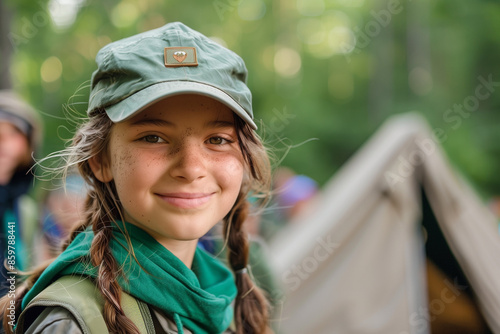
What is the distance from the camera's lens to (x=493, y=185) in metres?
14.8

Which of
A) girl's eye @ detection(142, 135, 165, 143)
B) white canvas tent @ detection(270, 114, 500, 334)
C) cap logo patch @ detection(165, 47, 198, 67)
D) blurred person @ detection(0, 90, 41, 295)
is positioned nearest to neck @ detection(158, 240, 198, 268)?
girl's eye @ detection(142, 135, 165, 143)

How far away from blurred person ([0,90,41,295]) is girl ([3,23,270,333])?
2.29 ft

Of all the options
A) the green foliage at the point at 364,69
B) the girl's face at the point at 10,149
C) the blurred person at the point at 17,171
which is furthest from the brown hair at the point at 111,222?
the green foliage at the point at 364,69

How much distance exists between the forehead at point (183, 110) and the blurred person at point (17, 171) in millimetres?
862

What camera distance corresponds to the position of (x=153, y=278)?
38.4 inches

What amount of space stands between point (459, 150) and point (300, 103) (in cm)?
523

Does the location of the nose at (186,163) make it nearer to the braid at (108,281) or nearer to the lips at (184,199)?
the lips at (184,199)

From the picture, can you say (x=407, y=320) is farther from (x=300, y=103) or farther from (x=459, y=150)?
(x=300, y=103)

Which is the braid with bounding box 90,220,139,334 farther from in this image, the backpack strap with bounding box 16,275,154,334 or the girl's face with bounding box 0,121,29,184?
the girl's face with bounding box 0,121,29,184

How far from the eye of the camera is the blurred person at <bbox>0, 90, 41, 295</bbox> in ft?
5.58

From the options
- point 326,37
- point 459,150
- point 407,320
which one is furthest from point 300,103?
point 407,320

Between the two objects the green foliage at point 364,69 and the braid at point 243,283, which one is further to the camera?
the green foliage at point 364,69

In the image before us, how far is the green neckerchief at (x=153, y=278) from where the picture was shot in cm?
95

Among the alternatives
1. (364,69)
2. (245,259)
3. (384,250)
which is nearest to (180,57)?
(245,259)
